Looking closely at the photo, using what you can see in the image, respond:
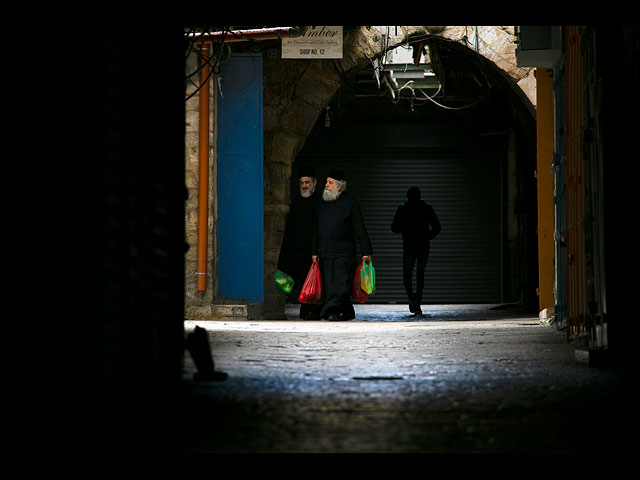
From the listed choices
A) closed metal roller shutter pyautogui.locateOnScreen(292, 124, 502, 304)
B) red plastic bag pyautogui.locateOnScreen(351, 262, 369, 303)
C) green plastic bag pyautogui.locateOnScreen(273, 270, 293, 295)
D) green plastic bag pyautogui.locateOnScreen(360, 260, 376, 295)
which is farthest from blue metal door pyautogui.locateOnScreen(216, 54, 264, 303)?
closed metal roller shutter pyautogui.locateOnScreen(292, 124, 502, 304)

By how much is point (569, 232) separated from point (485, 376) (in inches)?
96.2

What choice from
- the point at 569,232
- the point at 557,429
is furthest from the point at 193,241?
the point at 557,429

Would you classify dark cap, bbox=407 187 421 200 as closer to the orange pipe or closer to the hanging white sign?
the hanging white sign

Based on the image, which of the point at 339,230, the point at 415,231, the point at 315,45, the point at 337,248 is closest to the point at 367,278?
the point at 337,248

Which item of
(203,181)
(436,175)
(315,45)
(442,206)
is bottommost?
(203,181)

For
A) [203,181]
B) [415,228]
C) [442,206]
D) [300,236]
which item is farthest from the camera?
[442,206]

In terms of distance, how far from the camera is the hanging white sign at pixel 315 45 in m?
12.4

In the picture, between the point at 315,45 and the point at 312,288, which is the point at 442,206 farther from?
the point at 312,288

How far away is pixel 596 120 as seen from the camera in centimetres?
599

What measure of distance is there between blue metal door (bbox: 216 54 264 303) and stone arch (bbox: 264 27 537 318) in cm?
157

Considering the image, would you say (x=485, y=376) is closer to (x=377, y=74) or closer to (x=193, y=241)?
(x=193, y=241)

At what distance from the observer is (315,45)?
1248 centimetres

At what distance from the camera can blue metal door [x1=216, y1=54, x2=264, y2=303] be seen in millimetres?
11945

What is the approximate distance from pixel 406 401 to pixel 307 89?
9723 mm
